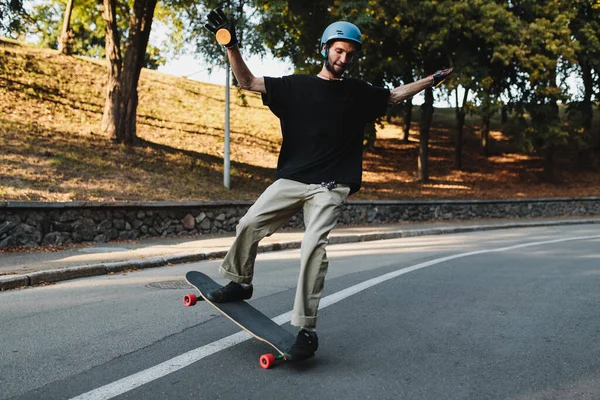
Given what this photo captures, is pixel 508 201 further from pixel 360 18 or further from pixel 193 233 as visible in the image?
pixel 193 233

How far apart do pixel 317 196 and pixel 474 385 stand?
1557 millimetres

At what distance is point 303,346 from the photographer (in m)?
4.05

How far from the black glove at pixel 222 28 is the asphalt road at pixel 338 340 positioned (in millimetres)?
2093

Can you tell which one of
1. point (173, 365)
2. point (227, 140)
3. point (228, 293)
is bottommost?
point (173, 365)

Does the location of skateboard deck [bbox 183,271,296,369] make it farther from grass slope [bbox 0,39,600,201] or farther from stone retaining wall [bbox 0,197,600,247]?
grass slope [bbox 0,39,600,201]

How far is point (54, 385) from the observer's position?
3746 millimetres

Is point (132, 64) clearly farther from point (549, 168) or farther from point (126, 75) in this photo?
point (549, 168)

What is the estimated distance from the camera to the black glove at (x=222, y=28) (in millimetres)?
4074

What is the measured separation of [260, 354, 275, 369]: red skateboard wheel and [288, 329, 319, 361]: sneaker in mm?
126

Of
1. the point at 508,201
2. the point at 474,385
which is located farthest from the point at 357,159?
the point at 508,201

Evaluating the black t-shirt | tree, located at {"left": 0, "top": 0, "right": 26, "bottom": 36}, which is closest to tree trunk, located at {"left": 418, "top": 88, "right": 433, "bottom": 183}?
tree, located at {"left": 0, "top": 0, "right": 26, "bottom": 36}

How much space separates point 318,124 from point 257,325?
144 cm

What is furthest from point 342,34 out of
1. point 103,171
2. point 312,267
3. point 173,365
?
point 103,171

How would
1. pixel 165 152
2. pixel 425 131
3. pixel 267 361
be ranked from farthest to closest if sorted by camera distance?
pixel 425 131 < pixel 165 152 < pixel 267 361
